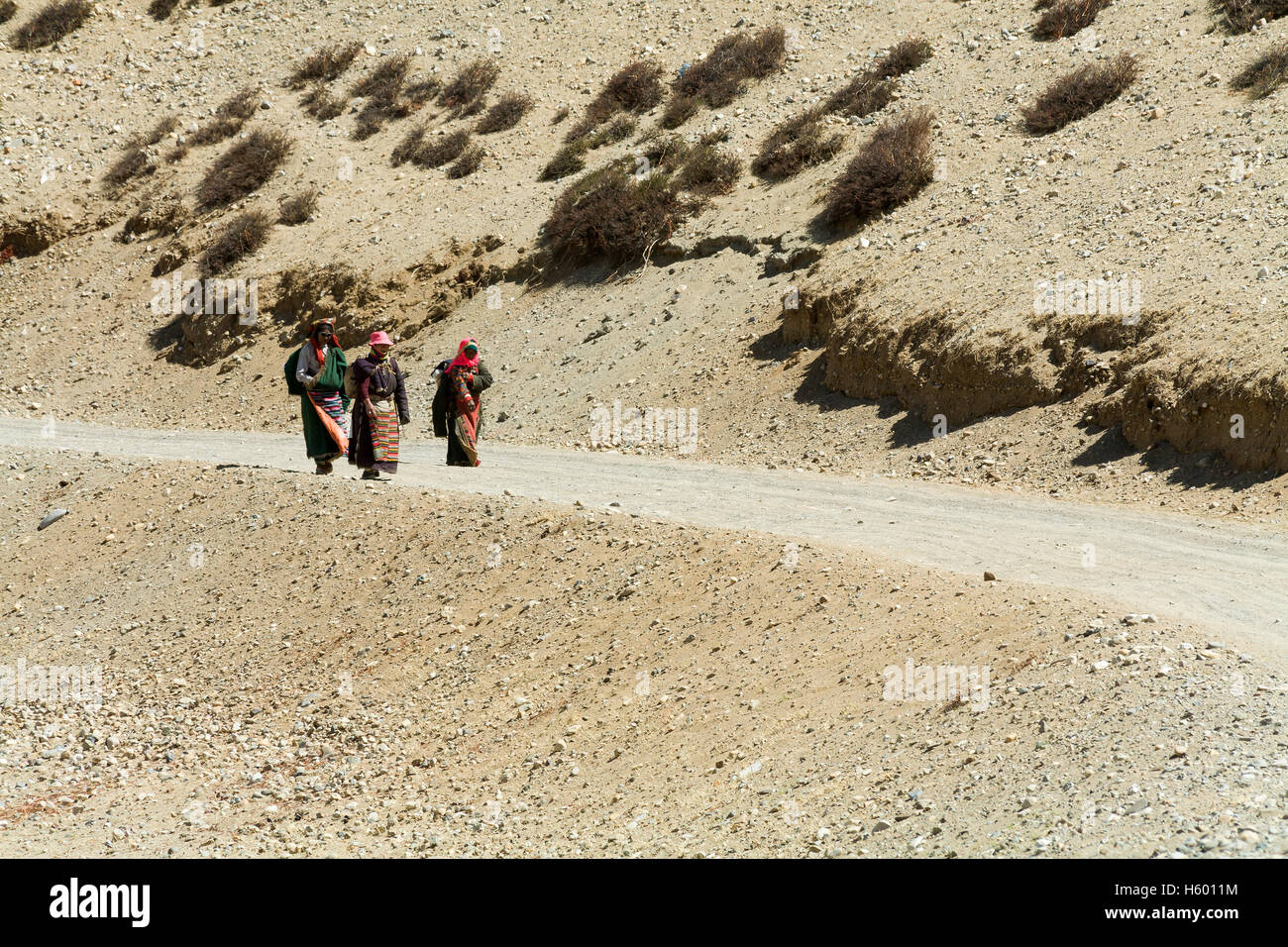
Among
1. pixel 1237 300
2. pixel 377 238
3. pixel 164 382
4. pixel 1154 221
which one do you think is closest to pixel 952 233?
pixel 1154 221

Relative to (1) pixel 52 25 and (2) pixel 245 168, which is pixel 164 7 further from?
(2) pixel 245 168

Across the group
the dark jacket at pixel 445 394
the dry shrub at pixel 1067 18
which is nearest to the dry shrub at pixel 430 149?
the dry shrub at pixel 1067 18

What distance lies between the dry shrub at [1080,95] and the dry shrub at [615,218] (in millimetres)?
6433

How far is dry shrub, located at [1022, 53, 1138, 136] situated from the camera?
20.4 meters

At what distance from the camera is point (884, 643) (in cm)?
857

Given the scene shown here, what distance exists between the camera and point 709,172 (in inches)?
930

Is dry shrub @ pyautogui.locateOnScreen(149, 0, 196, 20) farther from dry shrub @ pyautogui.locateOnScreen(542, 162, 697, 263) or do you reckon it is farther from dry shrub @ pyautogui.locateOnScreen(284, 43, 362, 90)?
dry shrub @ pyautogui.locateOnScreen(542, 162, 697, 263)

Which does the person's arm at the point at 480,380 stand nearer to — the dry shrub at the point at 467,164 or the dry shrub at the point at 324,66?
the dry shrub at the point at 467,164

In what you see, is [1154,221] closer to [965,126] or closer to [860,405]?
[860,405]

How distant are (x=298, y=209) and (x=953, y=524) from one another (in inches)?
818

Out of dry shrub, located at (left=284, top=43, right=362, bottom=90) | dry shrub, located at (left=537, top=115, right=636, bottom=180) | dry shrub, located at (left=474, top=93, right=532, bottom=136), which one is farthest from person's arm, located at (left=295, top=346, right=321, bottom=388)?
dry shrub, located at (left=284, top=43, right=362, bottom=90)

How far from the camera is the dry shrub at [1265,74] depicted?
18.4m

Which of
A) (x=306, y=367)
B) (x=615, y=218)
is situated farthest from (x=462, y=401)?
(x=615, y=218)

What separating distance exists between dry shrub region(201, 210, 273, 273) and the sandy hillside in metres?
0.44
